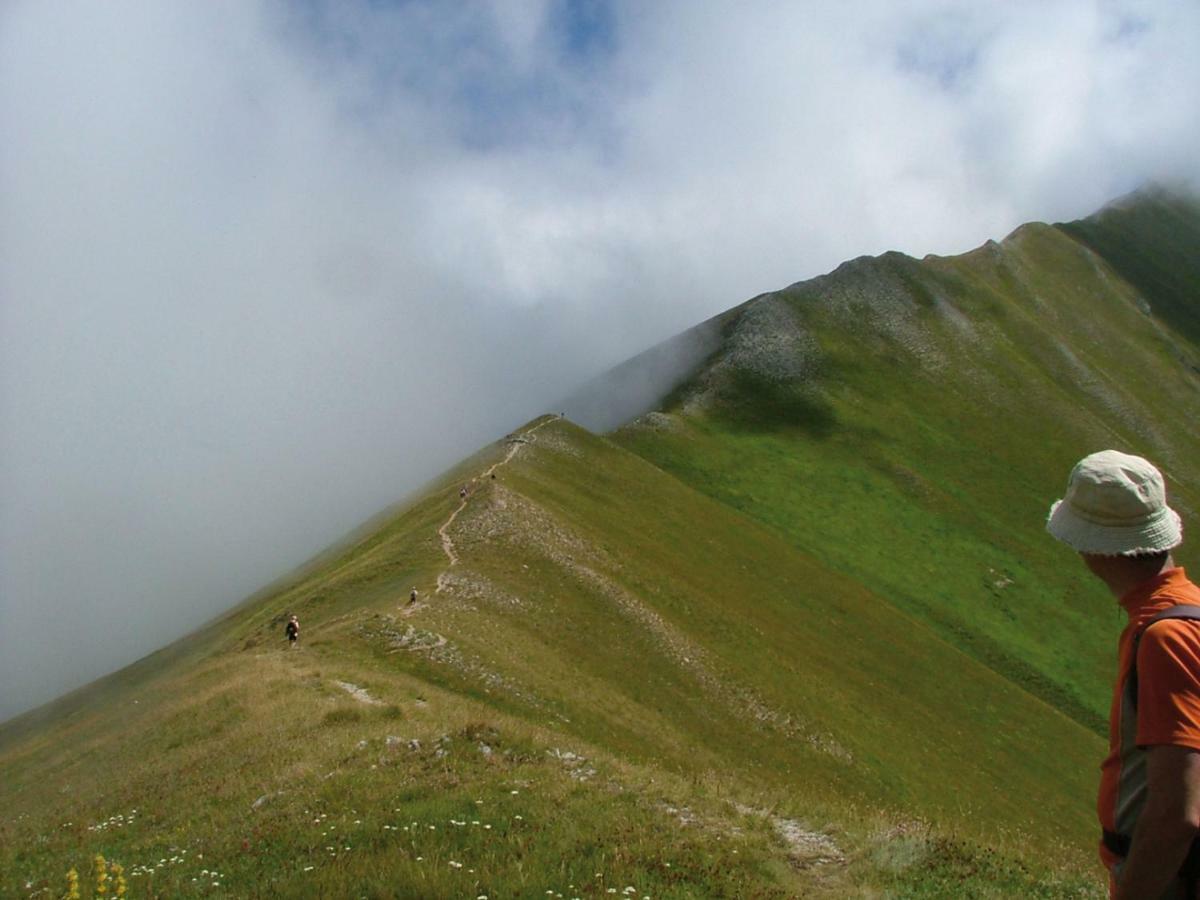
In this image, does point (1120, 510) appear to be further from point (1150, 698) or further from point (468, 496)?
point (468, 496)

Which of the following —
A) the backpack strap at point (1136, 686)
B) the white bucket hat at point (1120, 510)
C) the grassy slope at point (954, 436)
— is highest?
the white bucket hat at point (1120, 510)

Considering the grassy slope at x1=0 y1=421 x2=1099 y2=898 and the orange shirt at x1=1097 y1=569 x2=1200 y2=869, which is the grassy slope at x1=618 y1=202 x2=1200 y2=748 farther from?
the orange shirt at x1=1097 y1=569 x2=1200 y2=869

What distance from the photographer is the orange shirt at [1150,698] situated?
4.83m

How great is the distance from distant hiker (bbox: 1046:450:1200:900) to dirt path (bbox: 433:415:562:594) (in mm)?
36136

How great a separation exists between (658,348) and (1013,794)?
317 ft

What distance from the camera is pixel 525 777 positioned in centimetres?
1555

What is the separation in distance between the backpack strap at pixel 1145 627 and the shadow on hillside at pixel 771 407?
9570 cm

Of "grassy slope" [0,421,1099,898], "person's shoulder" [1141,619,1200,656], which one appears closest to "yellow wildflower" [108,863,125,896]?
"grassy slope" [0,421,1099,898]

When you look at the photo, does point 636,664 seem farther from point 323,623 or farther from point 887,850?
point 887,850

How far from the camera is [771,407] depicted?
104750mm

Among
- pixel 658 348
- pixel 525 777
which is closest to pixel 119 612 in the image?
pixel 658 348

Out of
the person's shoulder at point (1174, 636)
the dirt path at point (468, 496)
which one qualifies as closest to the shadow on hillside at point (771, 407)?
the dirt path at point (468, 496)

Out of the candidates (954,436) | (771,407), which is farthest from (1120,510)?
(954,436)

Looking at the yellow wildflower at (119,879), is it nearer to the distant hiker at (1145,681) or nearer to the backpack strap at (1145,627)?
the distant hiker at (1145,681)
